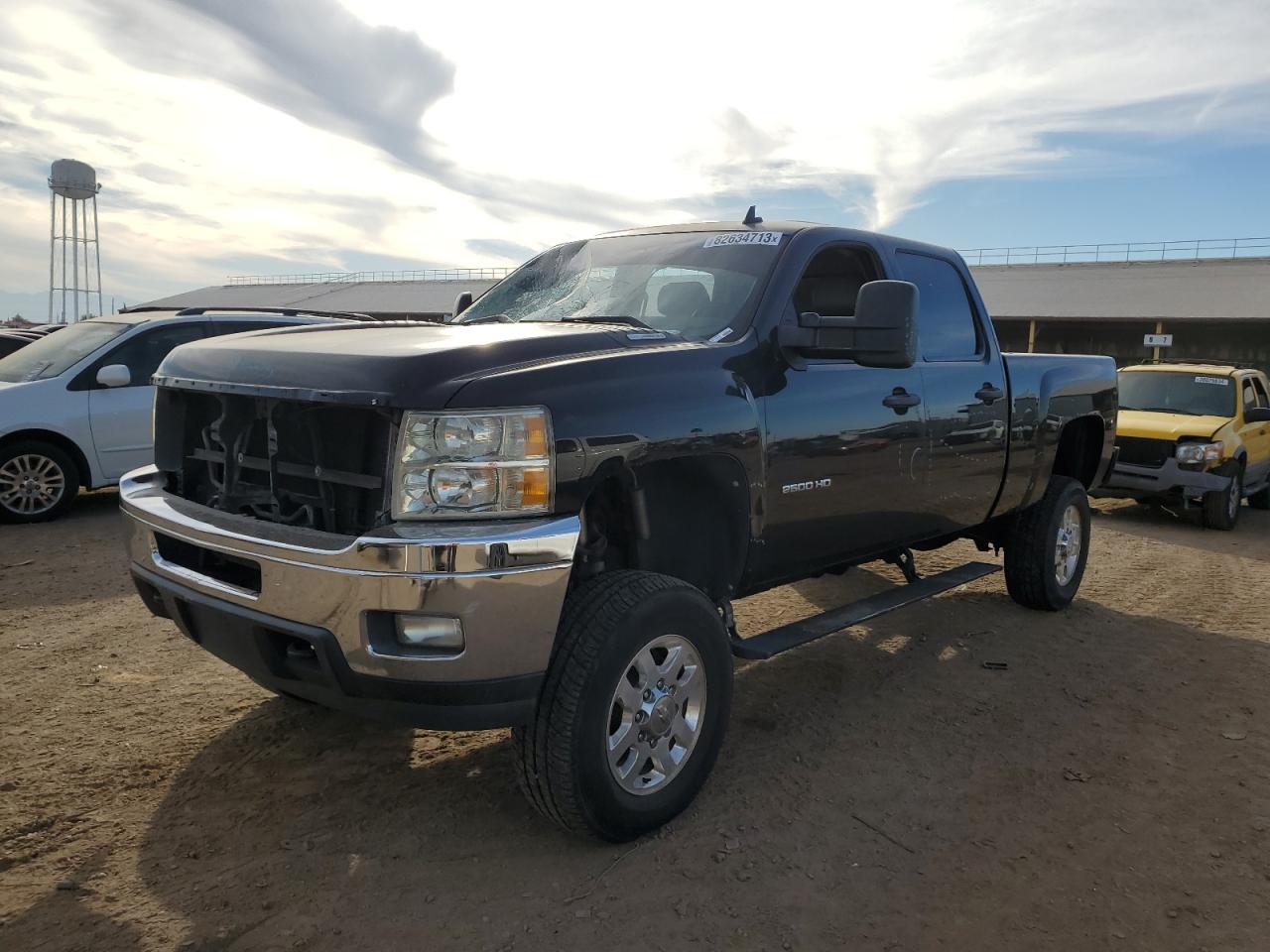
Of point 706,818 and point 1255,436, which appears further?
point 1255,436

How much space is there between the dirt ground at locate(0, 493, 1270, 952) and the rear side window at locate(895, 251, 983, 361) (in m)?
1.63

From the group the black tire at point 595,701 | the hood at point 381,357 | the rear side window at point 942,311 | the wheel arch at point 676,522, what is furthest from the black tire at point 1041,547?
the black tire at point 595,701

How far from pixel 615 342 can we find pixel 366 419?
35.0 inches

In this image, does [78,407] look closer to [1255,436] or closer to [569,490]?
[569,490]

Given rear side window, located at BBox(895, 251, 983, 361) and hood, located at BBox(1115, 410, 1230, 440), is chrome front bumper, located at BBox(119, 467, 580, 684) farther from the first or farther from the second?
hood, located at BBox(1115, 410, 1230, 440)

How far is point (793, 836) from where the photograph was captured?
3289mm

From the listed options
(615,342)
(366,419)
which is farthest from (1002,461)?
(366,419)

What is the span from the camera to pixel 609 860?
122 inches

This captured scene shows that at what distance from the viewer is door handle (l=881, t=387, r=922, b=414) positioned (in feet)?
14.1

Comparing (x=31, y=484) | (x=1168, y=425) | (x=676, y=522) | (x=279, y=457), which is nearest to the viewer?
(x=279, y=457)

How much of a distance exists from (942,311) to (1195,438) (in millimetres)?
6518

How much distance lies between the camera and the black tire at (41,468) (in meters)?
7.85

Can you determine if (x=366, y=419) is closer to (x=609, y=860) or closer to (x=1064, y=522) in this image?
(x=609, y=860)

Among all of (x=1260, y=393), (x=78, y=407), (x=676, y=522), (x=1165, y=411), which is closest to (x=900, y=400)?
(x=676, y=522)
